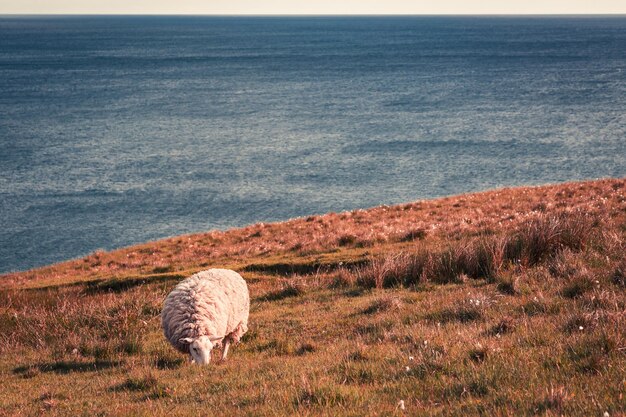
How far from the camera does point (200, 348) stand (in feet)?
40.2

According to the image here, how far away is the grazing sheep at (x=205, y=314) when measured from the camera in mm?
12492

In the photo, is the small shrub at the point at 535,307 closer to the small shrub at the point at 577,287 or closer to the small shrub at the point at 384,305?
the small shrub at the point at 577,287

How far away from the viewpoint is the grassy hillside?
796 centimetres

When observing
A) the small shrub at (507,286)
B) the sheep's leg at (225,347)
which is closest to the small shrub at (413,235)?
the small shrub at (507,286)

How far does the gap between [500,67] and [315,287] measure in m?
171

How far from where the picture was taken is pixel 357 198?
60188 mm

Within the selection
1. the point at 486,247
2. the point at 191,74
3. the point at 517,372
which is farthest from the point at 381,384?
the point at 191,74

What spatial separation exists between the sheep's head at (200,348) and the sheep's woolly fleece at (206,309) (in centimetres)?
16

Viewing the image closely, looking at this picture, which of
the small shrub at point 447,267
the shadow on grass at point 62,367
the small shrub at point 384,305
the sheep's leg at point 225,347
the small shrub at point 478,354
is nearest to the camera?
the small shrub at point 478,354

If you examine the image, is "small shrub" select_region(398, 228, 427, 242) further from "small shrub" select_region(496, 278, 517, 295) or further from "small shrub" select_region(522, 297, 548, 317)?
"small shrub" select_region(522, 297, 548, 317)

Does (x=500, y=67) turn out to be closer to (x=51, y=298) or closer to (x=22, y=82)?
(x=22, y=82)

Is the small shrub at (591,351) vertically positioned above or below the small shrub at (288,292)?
above

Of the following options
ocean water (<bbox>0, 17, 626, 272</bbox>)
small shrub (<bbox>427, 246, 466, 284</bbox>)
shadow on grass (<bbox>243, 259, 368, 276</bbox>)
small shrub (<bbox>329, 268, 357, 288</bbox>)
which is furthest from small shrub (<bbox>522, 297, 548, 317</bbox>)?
ocean water (<bbox>0, 17, 626, 272</bbox>)

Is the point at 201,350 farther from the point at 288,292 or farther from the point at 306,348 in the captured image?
the point at 288,292
